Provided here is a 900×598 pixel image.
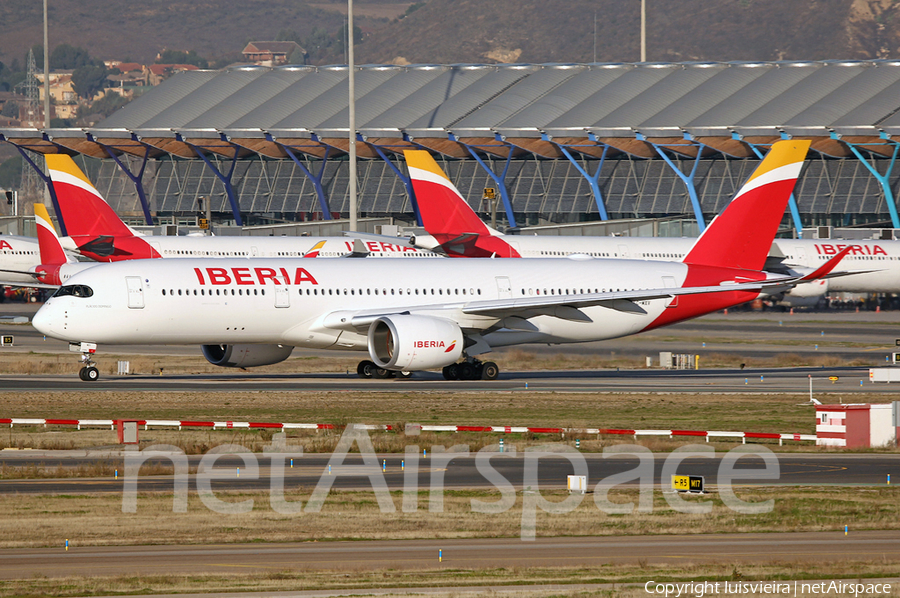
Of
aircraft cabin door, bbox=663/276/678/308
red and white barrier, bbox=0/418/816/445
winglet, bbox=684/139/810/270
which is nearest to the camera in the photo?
red and white barrier, bbox=0/418/816/445

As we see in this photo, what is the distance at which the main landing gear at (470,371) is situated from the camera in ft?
150

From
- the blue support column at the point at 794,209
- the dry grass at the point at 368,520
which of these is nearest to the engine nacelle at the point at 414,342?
the dry grass at the point at 368,520

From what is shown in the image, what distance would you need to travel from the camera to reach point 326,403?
122 ft

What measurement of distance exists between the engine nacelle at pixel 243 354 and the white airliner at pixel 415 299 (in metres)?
0.05

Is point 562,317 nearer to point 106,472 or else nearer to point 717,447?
point 717,447

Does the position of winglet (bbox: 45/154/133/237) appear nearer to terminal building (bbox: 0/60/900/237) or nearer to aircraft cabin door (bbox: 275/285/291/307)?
aircraft cabin door (bbox: 275/285/291/307)

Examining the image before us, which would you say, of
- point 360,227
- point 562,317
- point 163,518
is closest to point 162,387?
point 562,317

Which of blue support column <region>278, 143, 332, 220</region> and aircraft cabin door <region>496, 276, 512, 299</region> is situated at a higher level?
blue support column <region>278, 143, 332, 220</region>

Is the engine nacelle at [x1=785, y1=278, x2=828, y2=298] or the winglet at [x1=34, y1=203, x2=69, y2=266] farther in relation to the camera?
the engine nacelle at [x1=785, y1=278, x2=828, y2=298]

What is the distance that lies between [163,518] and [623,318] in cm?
2918

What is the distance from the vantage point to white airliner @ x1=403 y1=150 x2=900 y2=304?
71.6 meters

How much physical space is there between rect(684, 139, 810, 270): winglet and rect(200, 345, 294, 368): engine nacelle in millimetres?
15259

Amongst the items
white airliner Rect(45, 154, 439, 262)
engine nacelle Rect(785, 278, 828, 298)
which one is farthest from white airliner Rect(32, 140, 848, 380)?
engine nacelle Rect(785, 278, 828, 298)

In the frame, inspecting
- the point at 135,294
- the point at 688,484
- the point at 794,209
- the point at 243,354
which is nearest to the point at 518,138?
the point at 794,209
